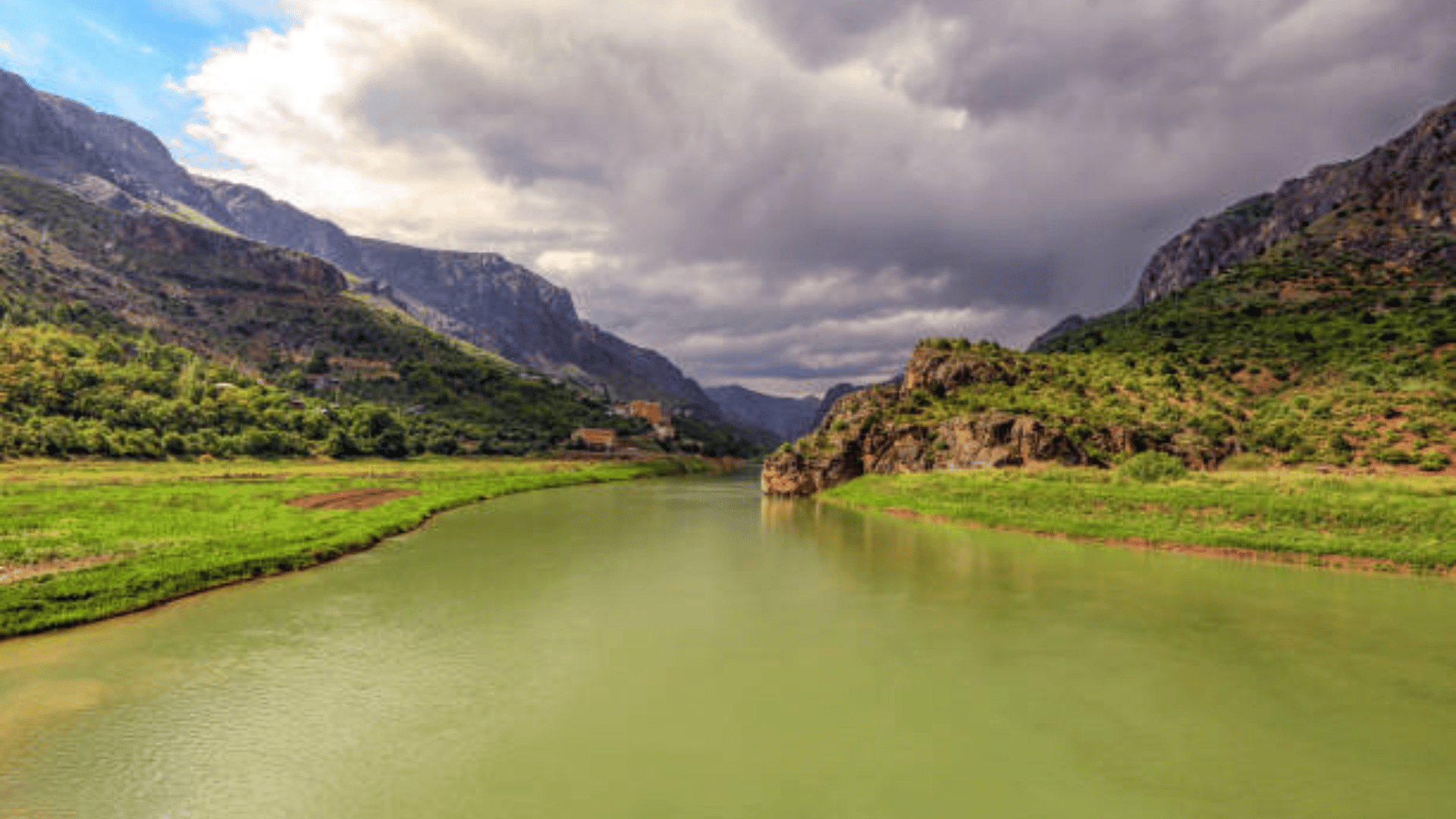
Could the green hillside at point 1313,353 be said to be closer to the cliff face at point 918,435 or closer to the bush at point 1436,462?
the bush at point 1436,462

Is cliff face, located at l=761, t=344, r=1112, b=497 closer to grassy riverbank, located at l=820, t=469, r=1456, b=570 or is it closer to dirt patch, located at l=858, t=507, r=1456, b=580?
grassy riverbank, located at l=820, t=469, r=1456, b=570

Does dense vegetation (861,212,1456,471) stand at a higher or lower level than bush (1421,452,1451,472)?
higher

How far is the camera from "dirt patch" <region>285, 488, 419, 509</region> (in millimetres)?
56334

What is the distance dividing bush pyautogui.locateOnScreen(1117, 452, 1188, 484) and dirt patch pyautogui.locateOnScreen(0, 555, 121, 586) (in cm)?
7020

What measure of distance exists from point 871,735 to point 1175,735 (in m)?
7.29

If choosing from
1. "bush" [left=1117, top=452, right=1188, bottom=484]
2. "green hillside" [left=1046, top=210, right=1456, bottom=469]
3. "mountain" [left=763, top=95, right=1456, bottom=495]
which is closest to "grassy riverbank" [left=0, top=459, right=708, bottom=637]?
"mountain" [left=763, top=95, right=1456, bottom=495]

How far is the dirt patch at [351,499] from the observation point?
56.3 meters

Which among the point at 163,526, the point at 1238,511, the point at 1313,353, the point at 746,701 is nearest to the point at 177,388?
the point at 163,526

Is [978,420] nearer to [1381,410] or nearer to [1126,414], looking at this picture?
[1126,414]

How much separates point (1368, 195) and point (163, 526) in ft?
637

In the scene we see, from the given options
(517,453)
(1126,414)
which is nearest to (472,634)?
(1126,414)

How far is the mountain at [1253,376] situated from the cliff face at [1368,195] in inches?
16.1

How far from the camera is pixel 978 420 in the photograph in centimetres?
7606

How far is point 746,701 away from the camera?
16781mm
